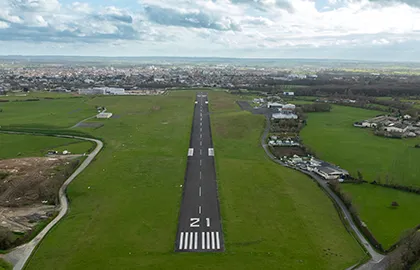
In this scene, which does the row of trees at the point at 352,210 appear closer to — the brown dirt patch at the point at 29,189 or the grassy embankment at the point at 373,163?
the grassy embankment at the point at 373,163

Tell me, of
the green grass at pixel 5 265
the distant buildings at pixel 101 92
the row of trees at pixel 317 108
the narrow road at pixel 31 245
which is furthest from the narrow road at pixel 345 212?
the distant buildings at pixel 101 92

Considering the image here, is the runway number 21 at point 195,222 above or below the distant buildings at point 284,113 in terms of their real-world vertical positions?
below

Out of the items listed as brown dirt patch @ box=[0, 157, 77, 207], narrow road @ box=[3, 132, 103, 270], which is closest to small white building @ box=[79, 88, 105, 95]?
brown dirt patch @ box=[0, 157, 77, 207]

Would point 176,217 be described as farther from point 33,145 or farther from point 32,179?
point 33,145

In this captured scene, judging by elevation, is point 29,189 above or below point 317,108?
above

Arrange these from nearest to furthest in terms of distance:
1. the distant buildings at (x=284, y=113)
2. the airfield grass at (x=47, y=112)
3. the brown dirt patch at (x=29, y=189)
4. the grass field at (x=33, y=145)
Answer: the brown dirt patch at (x=29, y=189)
the grass field at (x=33, y=145)
the airfield grass at (x=47, y=112)
the distant buildings at (x=284, y=113)

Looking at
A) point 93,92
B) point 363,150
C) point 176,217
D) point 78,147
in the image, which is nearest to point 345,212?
point 176,217
